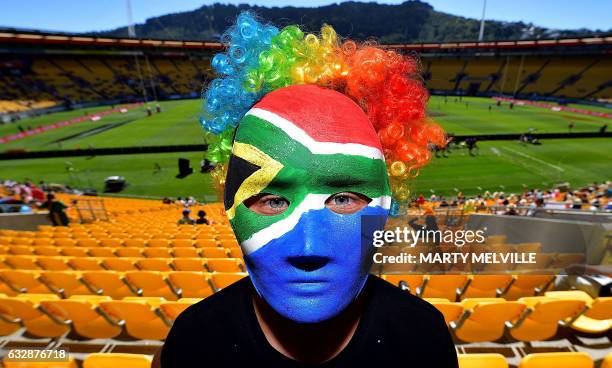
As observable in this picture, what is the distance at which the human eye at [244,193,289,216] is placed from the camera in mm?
1036

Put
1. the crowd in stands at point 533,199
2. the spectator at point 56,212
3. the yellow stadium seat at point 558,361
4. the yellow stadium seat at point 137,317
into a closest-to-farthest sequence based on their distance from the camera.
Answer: the yellow stadium seat at point 558,361, the yellow stadium seat at point 137,317, the spectator at point 56,212, the crowd in stands at point 533,199

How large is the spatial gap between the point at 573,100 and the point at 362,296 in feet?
173

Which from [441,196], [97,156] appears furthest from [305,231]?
[97,156]

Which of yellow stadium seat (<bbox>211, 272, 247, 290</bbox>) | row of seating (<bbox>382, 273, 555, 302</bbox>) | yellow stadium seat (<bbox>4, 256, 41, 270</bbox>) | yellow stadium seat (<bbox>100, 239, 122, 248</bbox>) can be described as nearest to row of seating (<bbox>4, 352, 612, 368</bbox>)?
row of seating (<bbox>382, 273, 555, 302</bbox>)

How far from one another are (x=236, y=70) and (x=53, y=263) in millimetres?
5639

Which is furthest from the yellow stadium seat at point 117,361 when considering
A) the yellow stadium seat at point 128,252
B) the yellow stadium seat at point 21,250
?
the yellow stadium seat at point 21,250

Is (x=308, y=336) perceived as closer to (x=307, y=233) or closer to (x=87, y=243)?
(x=307, y=233)

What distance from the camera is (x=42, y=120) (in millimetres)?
33031

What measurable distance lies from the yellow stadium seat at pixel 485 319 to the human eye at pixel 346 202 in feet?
9.13

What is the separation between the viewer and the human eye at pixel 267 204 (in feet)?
3.40

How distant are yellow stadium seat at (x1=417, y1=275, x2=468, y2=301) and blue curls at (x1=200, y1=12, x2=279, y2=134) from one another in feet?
11.2

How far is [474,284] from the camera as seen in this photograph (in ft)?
13.7

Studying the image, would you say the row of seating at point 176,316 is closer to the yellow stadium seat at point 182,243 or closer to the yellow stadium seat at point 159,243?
the yellow stadium seat at point 159,243

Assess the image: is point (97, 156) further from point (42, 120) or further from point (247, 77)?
point (247, 77)
